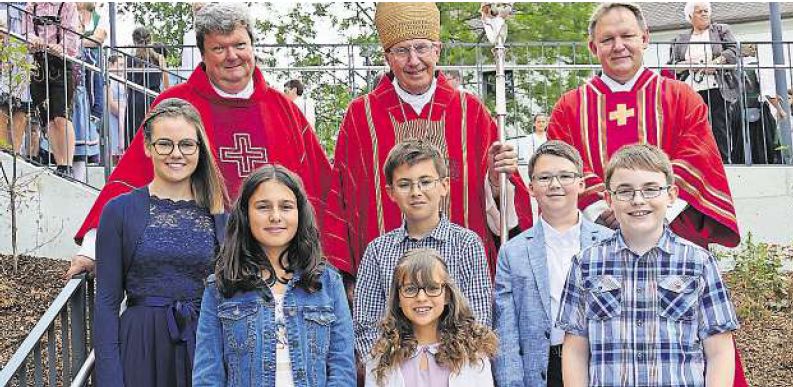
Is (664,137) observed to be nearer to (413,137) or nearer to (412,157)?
(413,137)

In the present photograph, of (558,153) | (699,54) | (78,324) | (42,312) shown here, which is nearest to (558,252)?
(558,153)

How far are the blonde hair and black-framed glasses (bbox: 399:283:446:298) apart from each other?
30.8 inches

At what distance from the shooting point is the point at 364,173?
5.81 metres

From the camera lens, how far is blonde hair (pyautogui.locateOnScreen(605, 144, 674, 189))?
4.33m

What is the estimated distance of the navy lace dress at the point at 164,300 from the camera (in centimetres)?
489

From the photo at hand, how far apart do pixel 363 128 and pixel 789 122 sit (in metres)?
9.31

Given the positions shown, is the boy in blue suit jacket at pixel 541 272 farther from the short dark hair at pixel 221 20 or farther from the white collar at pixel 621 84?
the short dark hair at pixel 221 20

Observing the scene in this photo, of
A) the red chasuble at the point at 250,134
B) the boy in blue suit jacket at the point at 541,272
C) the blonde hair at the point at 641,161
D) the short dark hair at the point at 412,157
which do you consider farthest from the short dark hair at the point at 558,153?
the red chasuble at the point at 250,134

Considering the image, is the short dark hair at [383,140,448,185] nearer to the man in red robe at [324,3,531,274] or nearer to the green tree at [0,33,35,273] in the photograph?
the man in red robe at [324,3,531,274]

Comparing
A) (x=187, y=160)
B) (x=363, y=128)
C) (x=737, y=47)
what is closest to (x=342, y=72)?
(x=737, y=47)

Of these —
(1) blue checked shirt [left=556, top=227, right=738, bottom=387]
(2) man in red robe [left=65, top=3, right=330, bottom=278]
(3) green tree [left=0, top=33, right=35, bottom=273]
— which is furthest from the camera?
(3) green tree [left=0, top=33, right=35, bottom=273]

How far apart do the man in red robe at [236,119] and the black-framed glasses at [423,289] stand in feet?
3.92

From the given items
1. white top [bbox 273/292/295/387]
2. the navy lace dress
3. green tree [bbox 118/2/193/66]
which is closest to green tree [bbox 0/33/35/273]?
the navy lace dress

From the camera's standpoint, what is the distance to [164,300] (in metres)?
4.91
